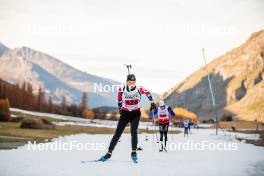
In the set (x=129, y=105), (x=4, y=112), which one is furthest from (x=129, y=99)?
(x=4, y=112)

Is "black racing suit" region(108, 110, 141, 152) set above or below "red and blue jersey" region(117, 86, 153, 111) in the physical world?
below

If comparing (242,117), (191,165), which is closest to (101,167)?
(191,165)

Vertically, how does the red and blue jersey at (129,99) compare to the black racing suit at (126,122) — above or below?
above

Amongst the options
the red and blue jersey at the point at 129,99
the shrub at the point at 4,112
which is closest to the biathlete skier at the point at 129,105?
the red and blue jersey at the point at 129,99

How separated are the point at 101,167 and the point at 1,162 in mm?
2890

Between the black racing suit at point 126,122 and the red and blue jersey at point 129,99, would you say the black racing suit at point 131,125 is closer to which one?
the black racing suit at point 126,122

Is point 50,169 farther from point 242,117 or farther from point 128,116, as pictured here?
point 242,117

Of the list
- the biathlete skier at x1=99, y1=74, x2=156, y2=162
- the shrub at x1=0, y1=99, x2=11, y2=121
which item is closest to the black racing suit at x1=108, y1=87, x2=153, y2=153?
the biathlete skier at x1=99, y1=74, x2=156, y2=162

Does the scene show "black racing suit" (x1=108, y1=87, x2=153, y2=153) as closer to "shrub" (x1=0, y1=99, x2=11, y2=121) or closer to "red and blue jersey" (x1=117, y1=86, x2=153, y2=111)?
"red and blue jersey" (x1=117, y1=86, x2=153, y2=111)

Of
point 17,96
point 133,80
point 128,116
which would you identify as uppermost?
point 17,96

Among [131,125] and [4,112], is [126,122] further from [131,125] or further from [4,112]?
[4,112]

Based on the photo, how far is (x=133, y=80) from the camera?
11.7m

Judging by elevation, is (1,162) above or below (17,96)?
below

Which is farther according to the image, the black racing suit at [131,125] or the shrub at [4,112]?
the shrub at [4,112]
